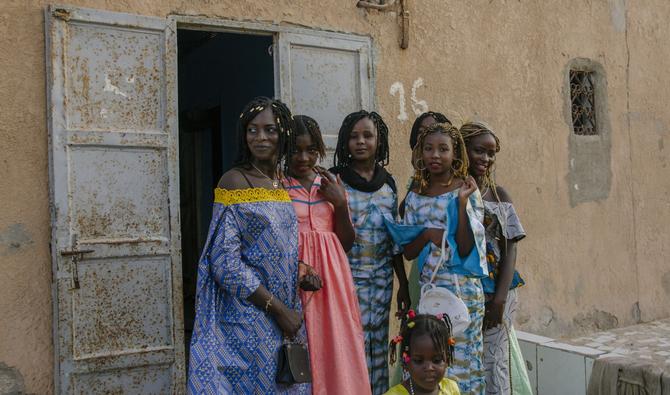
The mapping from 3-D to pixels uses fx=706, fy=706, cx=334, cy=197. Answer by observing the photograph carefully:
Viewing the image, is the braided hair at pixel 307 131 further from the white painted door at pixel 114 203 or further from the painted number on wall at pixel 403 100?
the painted number on wall at pixel 403 100

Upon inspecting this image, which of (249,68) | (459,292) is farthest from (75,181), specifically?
(249,68)

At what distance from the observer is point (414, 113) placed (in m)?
5.04

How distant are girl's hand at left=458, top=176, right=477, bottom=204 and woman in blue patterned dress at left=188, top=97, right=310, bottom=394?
795 millimetres

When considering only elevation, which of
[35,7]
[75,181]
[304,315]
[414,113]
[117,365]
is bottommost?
[117,365]

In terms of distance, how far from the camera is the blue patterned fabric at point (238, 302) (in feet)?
9.17

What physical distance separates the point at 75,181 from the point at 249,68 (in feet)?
9.56

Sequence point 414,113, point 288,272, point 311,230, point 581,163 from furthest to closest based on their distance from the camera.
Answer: point 581,163 < point 414,113 < point 311,230 < point 288,272

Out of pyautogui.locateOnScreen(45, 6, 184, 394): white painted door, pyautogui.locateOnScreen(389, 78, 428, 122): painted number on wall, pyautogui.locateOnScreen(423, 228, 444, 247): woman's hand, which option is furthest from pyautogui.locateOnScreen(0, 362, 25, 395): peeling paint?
pyautogui.locateOnScreen(389, 78, 428, 122): painted number on wall

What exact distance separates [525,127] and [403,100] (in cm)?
125

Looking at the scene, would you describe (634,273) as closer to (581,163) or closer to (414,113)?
(581,163)

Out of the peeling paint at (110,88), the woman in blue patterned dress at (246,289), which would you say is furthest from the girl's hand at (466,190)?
the peeling paint at (110,88)

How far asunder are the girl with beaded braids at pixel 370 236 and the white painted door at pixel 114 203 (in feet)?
3.79

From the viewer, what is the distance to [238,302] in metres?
2.85

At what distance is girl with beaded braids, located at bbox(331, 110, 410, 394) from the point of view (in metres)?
3.40
